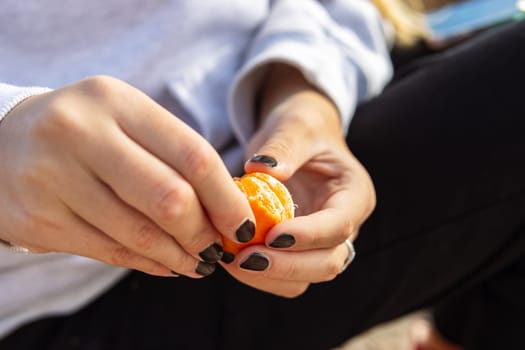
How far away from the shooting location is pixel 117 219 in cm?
44

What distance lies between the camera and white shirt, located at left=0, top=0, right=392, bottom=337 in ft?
2.40

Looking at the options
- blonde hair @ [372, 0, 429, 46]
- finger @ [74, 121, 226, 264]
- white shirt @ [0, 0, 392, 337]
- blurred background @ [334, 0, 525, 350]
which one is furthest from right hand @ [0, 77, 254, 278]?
blonde hair @ [372, 0, 429, 46]

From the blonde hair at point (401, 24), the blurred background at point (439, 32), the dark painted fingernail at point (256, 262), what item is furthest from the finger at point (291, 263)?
the blonde hair at point (401, 24)

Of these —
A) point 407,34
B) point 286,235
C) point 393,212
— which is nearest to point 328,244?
point 286,235

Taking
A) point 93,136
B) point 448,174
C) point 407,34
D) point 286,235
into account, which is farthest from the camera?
point 407,34

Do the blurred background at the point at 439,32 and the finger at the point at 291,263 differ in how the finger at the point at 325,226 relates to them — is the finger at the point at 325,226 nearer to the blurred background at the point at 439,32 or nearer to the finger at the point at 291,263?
the finger at the point at 291,263

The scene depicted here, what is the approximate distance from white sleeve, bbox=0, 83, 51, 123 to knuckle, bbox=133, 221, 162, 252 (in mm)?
135

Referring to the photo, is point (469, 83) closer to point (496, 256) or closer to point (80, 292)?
point (496, 256)

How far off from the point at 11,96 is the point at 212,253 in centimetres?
20

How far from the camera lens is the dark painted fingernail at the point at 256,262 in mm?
532

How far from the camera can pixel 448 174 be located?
750mm

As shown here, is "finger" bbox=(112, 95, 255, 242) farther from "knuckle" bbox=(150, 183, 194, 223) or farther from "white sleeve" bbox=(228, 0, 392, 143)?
"white sleeve" bbox=(228, 0, 392, 143)

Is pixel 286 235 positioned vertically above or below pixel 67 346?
above

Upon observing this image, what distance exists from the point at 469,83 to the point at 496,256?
0.80 feet
